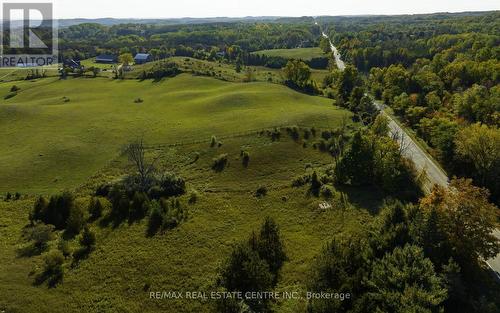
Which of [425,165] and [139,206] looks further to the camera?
[425,165]

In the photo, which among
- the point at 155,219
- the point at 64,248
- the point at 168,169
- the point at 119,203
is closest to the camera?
the point at 64,248

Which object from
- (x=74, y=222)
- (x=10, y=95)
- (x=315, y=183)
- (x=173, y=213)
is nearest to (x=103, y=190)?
(x=74, y=222)

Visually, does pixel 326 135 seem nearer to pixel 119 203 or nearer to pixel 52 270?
pixel 119 203

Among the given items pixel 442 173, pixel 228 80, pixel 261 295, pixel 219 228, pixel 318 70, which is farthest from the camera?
pixel 318 70

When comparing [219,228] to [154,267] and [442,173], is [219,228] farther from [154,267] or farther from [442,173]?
[442,173]

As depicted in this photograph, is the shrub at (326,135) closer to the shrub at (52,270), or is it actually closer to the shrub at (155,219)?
the shrub at (155,219)

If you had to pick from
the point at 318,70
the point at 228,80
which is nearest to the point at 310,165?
the point at 228,80

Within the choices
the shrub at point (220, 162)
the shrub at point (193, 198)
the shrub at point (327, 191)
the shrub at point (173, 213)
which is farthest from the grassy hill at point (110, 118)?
the shrub at point (327, 191)
